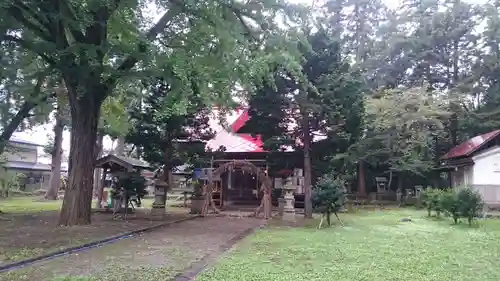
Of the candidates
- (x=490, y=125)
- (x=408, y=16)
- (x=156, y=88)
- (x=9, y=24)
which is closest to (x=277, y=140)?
(x=156, y=88)

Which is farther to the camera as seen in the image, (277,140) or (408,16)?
(408,16)

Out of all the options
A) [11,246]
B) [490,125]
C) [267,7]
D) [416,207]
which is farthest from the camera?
[490,125]

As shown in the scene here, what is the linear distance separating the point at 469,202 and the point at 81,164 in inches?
502

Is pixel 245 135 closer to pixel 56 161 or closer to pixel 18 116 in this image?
pixel 18 116

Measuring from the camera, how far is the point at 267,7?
1092 centimetres

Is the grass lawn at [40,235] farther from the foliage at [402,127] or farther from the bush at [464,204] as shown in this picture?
the foliage at [402,127]

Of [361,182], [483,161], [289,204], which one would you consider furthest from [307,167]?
[361,182]

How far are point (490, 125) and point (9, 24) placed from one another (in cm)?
2571

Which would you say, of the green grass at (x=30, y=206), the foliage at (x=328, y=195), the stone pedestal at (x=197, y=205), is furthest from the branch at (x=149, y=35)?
the green grass at (x=30, y=206)

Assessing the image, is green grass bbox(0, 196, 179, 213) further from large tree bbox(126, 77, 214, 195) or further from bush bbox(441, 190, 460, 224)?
bush bbox(441, 190, 460, 224)

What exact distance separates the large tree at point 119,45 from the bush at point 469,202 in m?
8.31

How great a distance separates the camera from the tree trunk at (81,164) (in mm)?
11656

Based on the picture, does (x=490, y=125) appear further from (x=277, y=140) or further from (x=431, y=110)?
(x=277, y=140)

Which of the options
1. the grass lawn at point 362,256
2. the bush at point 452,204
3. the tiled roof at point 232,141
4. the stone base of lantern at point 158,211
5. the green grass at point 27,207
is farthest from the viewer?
the tiled roof at point 232,141
